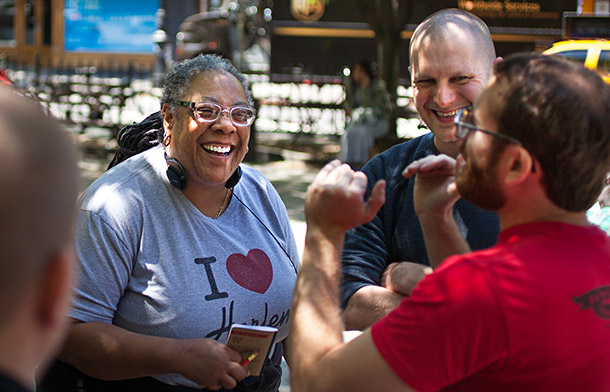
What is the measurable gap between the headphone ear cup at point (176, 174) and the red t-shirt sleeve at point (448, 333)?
150 centimetres

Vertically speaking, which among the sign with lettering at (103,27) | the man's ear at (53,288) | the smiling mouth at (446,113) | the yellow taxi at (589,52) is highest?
the sign with lettering at (103,27)

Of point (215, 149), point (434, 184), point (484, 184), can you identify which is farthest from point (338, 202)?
point (215, 149)

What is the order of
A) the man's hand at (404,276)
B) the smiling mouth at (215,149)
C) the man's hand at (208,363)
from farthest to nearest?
the smiling mouth at (215,149) → the man's hand at (208,363) → the man's hand at (404,276)

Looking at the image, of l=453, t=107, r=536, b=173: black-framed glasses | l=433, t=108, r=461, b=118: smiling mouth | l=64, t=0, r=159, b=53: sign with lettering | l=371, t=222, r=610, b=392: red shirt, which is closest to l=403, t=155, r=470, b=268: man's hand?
l=453, t=107, r=536, b=173: black-framed glasses

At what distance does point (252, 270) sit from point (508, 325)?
151 cm

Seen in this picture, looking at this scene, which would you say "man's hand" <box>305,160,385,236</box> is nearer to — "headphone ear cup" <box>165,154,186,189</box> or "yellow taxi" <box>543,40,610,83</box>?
"headphone ear cup" <box>165,154,186,189</box>

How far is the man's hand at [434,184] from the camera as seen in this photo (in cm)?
208

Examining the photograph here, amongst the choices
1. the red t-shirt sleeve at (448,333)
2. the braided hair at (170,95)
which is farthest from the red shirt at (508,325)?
the braided hair at (170,95)

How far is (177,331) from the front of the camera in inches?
106

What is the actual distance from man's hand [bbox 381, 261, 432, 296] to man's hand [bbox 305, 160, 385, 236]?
643mm

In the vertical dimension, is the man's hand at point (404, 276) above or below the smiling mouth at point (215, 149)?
below

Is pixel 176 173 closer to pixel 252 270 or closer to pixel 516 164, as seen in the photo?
pixel 252 270

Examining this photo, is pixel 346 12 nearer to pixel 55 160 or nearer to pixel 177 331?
pixel 177 331

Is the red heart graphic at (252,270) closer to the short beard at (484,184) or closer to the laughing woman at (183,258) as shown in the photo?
the laughing woman at (183,258)
